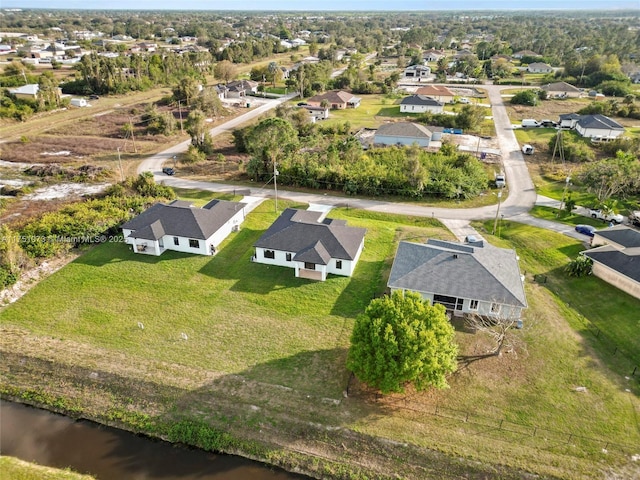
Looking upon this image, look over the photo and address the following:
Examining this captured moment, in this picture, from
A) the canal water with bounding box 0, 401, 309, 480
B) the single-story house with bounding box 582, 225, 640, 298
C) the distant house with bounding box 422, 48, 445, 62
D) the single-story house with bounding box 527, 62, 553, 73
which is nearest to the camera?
the canal water with bounding box 0, 401, 309, 480

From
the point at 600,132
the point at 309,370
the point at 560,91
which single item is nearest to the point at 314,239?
the point at 309,370

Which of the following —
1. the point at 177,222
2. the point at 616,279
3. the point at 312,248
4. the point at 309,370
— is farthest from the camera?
the point at 177,222

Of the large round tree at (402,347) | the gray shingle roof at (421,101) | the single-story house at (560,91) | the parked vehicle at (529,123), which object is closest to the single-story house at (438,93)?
the gray shingle roof at (421,101)

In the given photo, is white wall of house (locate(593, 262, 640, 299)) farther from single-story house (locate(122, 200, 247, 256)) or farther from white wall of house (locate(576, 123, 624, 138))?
white wall of house (locate(576, 123, 624, 138))

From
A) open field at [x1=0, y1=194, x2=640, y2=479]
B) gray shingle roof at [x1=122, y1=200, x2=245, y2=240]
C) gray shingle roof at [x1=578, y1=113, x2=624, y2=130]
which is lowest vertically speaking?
open field at [x1=0, y1=194, x2=640, y2=479]

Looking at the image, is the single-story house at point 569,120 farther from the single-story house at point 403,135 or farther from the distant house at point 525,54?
the distant house at point 525,54

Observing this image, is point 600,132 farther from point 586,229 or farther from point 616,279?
point 616,279

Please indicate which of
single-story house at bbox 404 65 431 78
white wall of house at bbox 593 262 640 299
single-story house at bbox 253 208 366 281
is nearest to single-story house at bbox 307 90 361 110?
single-story house at bbox 404 65 431 78
